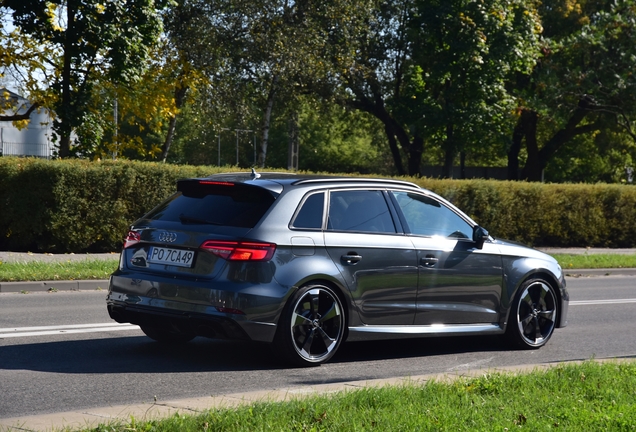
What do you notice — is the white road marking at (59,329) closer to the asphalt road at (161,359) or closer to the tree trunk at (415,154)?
the asphalt road at (161,359)

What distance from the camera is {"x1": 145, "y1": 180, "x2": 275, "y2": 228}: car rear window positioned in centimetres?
760

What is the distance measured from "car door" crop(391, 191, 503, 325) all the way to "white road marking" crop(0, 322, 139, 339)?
3186mm

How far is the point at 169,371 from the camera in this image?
7352 millimetres

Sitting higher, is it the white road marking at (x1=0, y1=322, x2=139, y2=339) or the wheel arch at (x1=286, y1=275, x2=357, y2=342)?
the wheel arch at (x1=286, y1=275, x2=357, y2=342)

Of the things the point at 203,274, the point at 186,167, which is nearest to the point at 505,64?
the point at 186,167

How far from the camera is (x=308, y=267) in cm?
755

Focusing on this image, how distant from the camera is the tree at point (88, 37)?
2112 centimetres

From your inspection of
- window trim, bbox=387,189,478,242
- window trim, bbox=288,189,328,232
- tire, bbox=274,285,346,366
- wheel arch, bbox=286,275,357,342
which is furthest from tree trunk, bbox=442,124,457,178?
tire, bbox=274,285,346,366

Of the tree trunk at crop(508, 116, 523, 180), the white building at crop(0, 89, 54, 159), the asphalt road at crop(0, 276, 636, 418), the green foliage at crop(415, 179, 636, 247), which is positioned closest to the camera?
the asphalt road at crop(0, 276, 636, 418)

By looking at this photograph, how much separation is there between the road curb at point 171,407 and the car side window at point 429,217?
2067 mm

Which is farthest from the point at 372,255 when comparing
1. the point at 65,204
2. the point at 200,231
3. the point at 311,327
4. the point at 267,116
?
the point at 267,116

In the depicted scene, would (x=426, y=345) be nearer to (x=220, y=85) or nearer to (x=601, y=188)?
(x=601, y=188)

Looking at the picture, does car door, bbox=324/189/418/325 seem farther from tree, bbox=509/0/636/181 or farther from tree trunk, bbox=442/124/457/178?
tree trunk, bbox=442/124/457/178

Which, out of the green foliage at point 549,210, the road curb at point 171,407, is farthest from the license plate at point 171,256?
the green foliage at point 549,210
